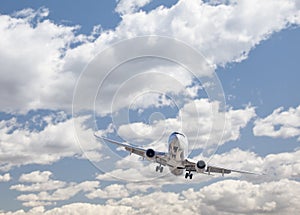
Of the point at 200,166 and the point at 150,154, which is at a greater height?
the point at 200,166

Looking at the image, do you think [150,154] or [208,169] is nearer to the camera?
[150,154]

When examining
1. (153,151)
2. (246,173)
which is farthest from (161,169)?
(246,173)

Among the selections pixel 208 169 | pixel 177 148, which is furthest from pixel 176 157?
pixel 208 169

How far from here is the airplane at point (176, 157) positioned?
14800 cm

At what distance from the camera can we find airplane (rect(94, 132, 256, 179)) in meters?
148

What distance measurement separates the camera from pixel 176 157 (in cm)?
14925

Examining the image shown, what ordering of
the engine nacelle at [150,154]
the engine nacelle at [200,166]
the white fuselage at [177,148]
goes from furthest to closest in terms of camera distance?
the engine nacelle at [200,166]
the engine nacelle at [150,154]
the white fuselage at [177,148]

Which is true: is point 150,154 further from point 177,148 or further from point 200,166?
point 200,166

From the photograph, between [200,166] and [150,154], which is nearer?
[150,154]

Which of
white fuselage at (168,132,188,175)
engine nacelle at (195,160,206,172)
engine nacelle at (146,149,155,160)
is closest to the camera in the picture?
white fuselage at (168,132,188,175)

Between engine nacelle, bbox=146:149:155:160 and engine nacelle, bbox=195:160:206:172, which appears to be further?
engine nacelle, bbox=195:160:206:172

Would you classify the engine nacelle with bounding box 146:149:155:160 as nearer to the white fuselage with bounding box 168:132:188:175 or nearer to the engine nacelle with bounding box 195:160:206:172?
the white fuselage with bounding box 168:132:188:175

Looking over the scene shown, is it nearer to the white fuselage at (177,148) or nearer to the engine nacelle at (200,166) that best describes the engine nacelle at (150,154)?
the white fuselage at (177,148)

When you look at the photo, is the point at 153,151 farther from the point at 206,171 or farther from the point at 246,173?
the point at 246,173
